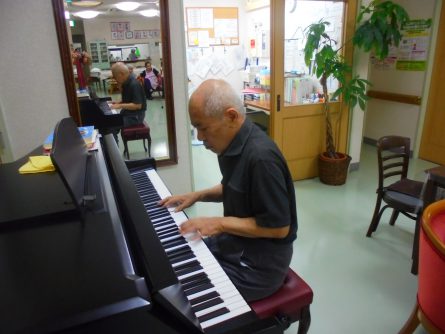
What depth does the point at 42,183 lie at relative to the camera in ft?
4.09

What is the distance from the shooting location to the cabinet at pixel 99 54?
250 centimetres

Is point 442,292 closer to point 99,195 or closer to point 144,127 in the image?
point 99,195

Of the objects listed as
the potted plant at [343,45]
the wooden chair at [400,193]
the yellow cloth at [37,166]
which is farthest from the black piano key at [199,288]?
the potted plant at [343,45]

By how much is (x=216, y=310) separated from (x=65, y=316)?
452 mm

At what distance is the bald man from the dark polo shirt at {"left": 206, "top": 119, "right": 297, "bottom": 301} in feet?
5.67

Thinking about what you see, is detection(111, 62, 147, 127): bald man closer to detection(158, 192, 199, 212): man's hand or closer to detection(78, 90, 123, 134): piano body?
detection(78, 90, 123, 134): piano body

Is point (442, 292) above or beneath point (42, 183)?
beneath

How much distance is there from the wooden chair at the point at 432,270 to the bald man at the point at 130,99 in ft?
7.48

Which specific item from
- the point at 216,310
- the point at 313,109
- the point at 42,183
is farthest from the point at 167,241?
the point at 313,109

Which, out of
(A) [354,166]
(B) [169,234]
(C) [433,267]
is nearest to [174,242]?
(B) [169,234]

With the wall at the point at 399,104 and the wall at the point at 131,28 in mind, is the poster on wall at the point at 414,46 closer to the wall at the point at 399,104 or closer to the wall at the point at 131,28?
the wall at the point at 399,104

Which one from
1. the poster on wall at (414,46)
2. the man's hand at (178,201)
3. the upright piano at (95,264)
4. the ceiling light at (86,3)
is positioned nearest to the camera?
the upright piano at (95,264)

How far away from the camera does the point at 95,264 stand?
0.77 meters

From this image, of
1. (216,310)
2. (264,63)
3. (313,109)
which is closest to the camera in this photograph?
(216,310)
